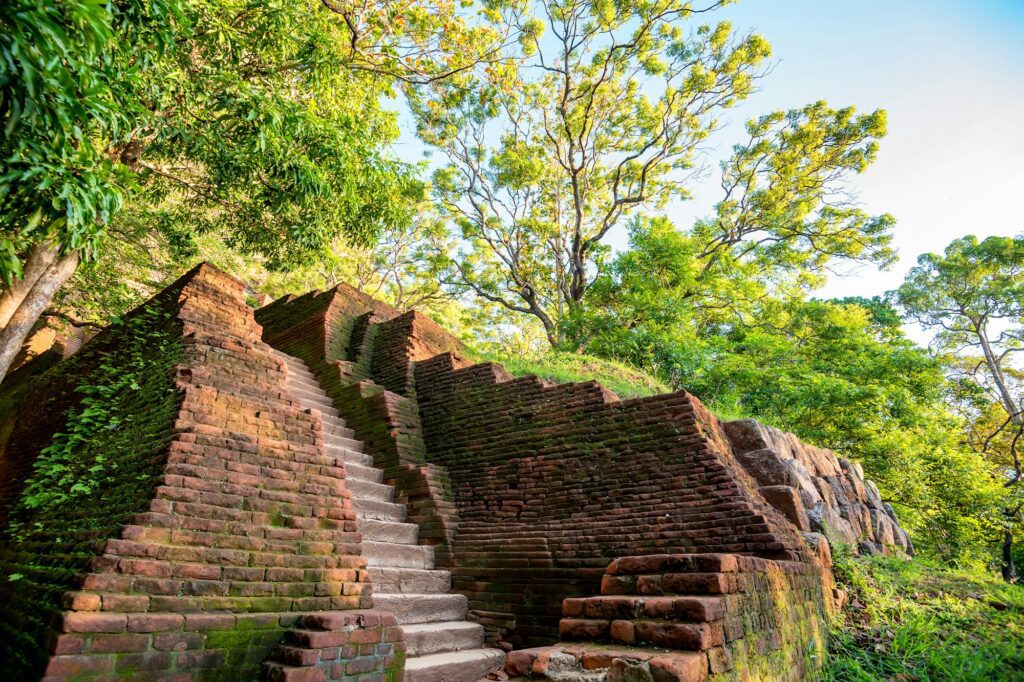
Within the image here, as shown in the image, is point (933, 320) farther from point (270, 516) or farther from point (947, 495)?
point (270, 516)

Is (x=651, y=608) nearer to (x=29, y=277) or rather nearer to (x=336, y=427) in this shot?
(x=336, y=427)

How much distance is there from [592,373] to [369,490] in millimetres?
4426

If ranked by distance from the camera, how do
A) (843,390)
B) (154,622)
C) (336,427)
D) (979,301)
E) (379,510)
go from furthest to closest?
(979,301) < (843,390) < (336,427) < (379,510) < (154,622)

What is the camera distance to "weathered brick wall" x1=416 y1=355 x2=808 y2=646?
177 inches

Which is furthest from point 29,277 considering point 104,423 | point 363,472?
point 363,472

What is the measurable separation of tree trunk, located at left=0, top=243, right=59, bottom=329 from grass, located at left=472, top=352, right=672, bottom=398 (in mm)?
5855

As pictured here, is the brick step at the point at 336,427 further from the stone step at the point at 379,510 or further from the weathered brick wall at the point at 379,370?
the stone step at the point at 379,510

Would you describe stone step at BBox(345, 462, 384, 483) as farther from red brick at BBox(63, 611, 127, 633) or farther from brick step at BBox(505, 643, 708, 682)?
brick step at BBox(505, 643, 708, 682)

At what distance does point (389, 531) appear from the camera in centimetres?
529

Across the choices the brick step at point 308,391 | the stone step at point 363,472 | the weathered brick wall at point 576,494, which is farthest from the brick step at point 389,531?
the brick step at point 308,391

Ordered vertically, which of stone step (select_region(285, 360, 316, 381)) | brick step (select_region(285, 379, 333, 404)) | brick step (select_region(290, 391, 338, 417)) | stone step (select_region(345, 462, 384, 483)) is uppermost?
stone step (select_region(285, 360, 316, 381))

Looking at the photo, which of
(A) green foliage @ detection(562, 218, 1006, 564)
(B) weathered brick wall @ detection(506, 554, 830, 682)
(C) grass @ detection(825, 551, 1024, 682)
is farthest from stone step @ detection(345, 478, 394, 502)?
(A) green foliage @ detection(562, 218, 1006, 564)

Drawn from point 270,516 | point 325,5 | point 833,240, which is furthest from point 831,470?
point 833,240

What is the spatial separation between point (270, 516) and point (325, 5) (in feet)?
19.6
